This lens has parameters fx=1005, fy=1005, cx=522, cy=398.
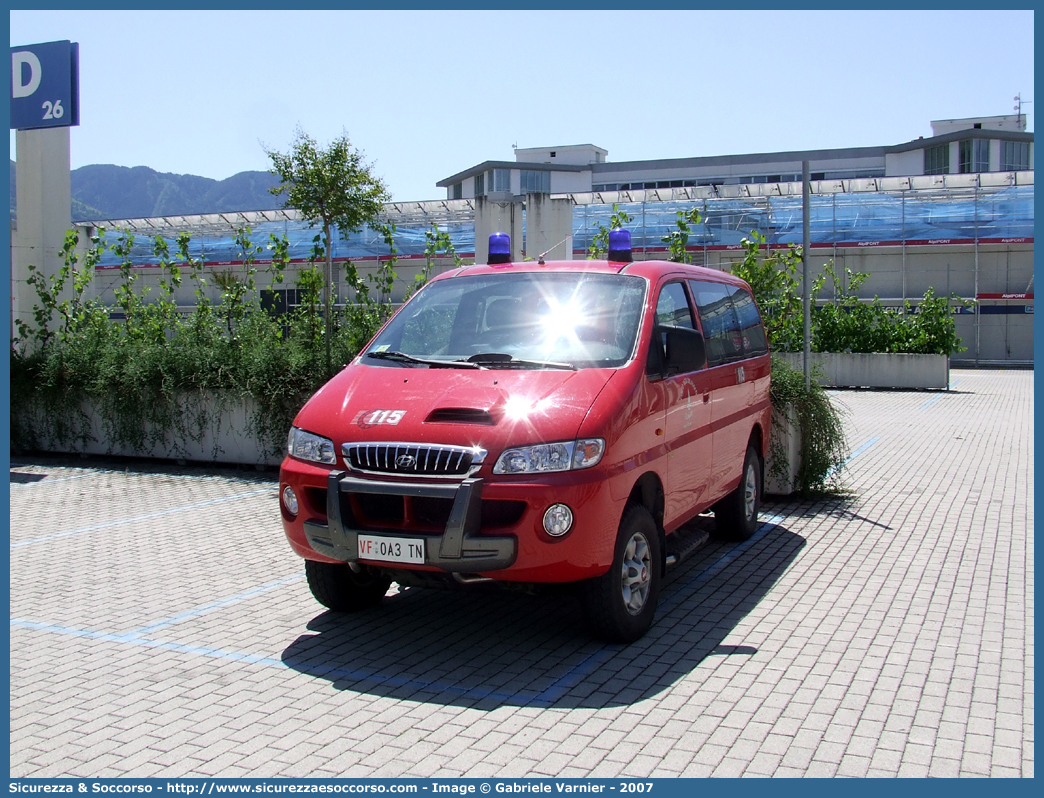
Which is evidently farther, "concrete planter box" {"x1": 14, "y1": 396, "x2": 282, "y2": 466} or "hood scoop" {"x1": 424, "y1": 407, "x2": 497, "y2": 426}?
"concrete planter box" {"x1": 14, "y1": 396, "x2": 282, "y2": 466}

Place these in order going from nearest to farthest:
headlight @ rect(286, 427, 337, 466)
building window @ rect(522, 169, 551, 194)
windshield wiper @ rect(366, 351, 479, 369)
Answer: headlight @ rect(286, 427, 337, 466)
windshield wiper @ rect(366, 351, 479, 369)
building window @ rect(522, 169, 551, 194)

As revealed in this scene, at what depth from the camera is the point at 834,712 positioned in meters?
4.31

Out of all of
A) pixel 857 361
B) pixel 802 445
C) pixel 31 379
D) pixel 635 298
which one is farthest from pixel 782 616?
pixel 857 361

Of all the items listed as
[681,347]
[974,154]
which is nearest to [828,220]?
[974,154]

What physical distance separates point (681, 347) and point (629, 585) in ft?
4.40

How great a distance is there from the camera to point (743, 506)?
24.8ft

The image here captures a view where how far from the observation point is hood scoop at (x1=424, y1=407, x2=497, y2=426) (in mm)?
4852

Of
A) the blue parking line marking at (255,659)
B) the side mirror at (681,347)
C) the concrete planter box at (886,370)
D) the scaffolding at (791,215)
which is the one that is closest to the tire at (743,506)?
the side mirror at (681,347)

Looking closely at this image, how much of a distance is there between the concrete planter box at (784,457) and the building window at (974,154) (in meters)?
50.9

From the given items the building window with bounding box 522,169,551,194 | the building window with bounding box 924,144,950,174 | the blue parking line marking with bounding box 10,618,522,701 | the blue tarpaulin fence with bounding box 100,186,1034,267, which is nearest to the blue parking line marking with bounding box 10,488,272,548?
the blue parking line marking with bounding box 10,618,522,701

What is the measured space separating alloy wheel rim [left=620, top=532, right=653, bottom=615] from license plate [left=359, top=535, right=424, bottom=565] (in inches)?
41.9

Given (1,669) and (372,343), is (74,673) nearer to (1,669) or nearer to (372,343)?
(1,669)

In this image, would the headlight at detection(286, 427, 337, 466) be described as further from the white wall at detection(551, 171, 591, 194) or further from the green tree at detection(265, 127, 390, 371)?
the white wall at detection(551, 171, 591, 194)

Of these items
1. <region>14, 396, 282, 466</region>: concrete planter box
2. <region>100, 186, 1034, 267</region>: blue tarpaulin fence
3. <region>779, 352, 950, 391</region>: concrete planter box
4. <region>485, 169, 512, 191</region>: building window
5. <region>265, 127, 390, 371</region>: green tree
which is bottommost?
<region>14, 396, 282, 466</region>: concrete planter box
